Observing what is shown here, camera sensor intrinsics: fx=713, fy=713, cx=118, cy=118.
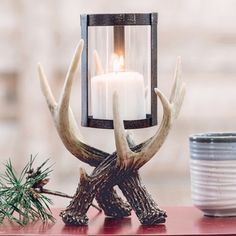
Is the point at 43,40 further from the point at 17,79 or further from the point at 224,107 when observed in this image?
the point at 224,107

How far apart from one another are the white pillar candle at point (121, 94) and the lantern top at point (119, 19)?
8 centimetres

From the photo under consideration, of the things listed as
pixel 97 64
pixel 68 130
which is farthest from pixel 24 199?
pixel 97 64

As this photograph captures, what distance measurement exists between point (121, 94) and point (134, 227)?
0.68ft

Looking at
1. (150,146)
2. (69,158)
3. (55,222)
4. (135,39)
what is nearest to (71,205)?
(55,222)

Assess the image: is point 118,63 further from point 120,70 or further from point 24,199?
point 24,199

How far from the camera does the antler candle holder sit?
110 centimetres

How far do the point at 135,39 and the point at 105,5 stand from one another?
2.03ft

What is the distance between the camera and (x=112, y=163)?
1.12m

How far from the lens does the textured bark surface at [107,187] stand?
1.10m

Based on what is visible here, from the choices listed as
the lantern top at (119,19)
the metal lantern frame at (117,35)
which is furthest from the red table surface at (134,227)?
the lantern top at (119,19)

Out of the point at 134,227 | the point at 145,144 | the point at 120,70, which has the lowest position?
the point at 134,227

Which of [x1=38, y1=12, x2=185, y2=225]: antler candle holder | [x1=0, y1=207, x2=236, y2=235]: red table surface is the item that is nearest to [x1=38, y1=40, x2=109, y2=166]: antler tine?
[x1=38, y1=12, x2=185, y2=225]: antler candle holder

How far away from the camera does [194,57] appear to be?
1.76m

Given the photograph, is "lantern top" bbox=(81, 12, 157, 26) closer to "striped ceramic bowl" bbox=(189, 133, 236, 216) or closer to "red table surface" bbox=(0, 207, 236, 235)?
"striped ceramic bowl" bbox=(189, 133, 236, 216)
